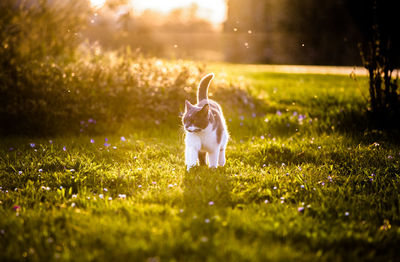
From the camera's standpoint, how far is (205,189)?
13.4 feet

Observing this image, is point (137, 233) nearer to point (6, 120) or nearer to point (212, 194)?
point (212, 194)

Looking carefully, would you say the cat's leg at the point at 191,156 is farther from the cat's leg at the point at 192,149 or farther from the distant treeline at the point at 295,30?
the distant treeline at the point at 295,30

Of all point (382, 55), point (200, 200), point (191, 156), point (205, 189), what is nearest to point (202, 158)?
point (191, 156)

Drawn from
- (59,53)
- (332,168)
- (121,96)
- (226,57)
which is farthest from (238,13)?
(332,168)

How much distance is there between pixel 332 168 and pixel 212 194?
1.91m

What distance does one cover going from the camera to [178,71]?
9.26m

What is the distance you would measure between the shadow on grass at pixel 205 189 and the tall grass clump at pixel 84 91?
10.2 feet

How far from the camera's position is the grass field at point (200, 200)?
2.96 metres

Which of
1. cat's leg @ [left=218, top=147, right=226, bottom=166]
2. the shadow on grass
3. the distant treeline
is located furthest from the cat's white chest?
the distant treeline

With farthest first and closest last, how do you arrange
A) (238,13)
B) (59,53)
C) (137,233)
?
(238,13) → (59,53) → (137,233)

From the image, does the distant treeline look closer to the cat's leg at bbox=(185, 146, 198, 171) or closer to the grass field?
the grass field

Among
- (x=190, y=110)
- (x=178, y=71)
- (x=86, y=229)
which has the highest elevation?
(x=178, y=71)

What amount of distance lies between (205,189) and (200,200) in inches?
8.6

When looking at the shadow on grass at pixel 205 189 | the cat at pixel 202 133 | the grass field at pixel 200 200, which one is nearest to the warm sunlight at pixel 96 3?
the grass field at pixel 200 200
